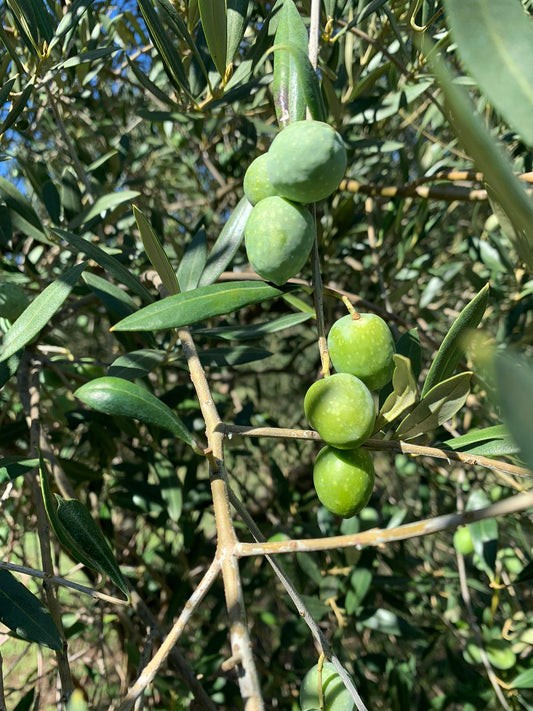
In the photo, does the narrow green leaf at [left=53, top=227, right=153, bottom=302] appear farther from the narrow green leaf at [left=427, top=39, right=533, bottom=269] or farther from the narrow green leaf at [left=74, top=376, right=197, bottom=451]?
the narrow green leaf at [left=427, top=39, right=533, bottom=269]

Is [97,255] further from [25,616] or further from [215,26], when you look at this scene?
[25,616]

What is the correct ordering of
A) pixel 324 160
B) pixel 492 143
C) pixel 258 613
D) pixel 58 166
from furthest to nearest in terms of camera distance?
pixel 58 166
pixel 258 613
pixel 324 160
pixel 492 143

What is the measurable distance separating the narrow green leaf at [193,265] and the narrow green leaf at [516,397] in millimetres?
759

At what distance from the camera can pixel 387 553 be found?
182 cm

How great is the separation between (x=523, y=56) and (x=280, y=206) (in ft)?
1.15

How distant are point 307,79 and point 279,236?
213 mm

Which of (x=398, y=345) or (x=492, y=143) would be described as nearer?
(x=492, y=143)

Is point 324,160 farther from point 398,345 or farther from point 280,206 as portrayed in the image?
point 398,345

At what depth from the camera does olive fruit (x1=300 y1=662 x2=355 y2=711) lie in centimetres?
64

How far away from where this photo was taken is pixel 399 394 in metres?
0.61

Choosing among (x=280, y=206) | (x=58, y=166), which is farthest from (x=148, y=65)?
(x=280, y=206)

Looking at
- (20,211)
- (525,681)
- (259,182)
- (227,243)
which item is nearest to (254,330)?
(227,243)

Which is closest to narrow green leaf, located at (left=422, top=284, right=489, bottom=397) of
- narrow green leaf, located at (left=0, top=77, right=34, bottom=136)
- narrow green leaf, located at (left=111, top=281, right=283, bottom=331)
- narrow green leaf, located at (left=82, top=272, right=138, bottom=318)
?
narrow green leaf, located at (left=111, top=281, right=283, bottom=331)

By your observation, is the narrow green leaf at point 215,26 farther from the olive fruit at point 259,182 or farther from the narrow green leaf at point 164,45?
the olive fruit at point 259,182
